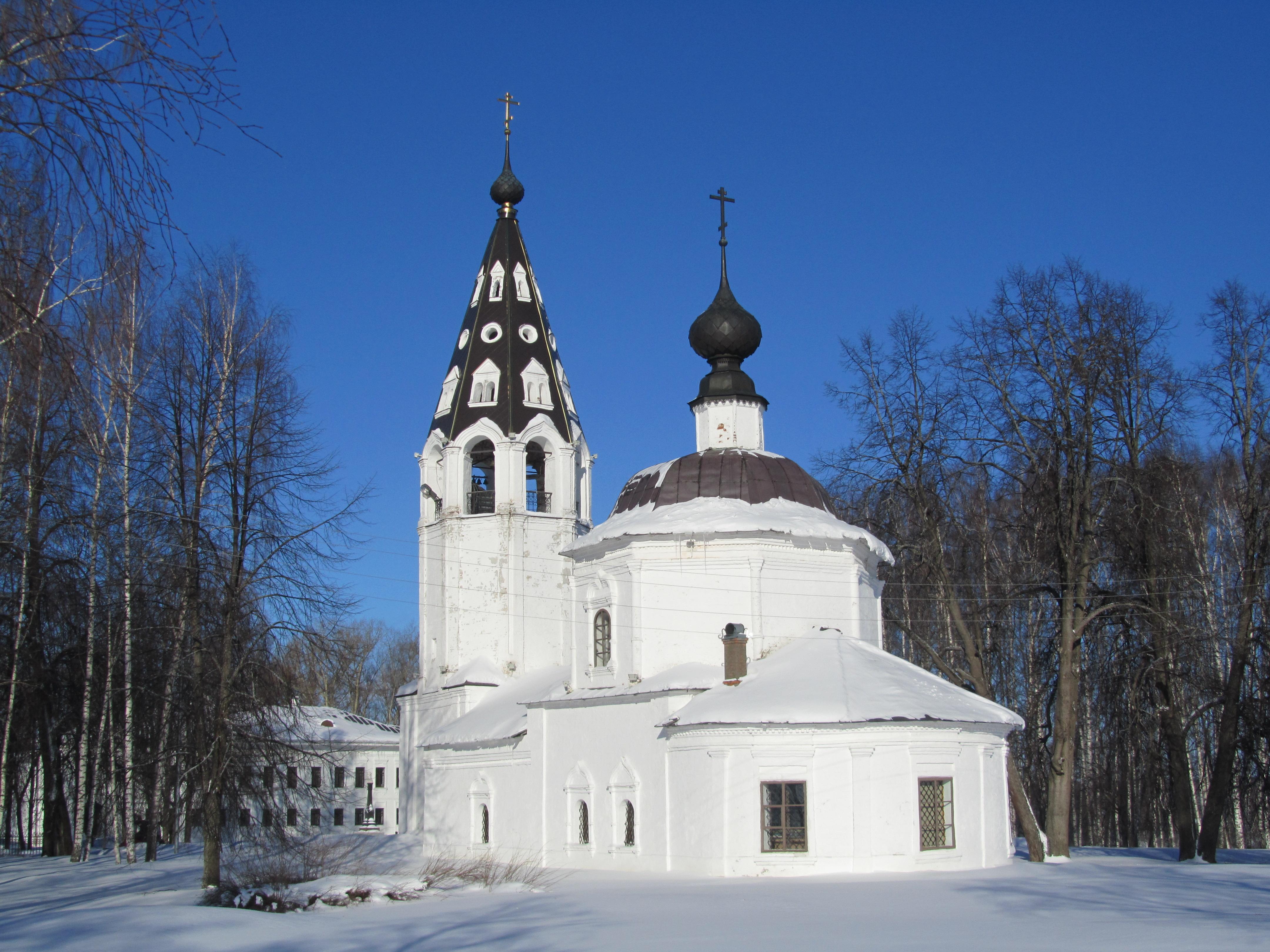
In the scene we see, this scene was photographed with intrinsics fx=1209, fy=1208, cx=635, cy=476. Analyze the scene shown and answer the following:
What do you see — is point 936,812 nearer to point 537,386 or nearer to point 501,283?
point 537,386

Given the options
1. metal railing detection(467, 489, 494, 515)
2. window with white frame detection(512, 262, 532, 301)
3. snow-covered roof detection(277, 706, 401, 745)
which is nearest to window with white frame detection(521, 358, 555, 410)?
window with white frame detection(512, 262, 532, 301)

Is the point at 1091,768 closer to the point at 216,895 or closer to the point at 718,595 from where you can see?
the point at 718,595

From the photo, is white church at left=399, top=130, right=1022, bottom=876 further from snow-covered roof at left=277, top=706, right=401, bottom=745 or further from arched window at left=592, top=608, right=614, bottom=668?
snow-covered roof at left=277, top=706, right=401, bottom=745

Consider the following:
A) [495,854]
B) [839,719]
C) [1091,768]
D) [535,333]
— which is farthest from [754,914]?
[1091,768]

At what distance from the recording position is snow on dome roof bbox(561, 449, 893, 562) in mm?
20359

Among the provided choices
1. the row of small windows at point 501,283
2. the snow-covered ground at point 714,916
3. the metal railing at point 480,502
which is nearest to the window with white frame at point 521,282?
the row of small windows at point 501,283

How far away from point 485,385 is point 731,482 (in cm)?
920

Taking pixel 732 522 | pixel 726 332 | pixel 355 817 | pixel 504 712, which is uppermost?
pixel 726 332

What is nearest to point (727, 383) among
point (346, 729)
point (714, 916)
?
point (714, 916)

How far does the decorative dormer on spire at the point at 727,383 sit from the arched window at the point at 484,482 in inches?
263

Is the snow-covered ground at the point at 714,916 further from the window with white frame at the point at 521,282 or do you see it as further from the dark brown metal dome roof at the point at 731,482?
the window with white frame at the point at 521,282

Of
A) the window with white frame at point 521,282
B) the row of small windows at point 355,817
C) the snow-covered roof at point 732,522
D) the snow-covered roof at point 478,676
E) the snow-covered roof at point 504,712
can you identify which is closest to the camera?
the snow-covered roof at point 732,522

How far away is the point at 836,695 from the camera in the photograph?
57.6 ft

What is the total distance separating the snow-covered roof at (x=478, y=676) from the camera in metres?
26.8
